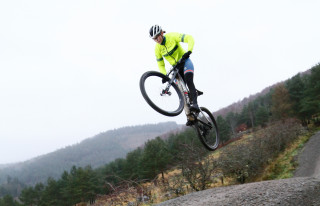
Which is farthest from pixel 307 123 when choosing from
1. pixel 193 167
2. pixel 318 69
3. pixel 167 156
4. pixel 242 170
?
Result: pixel 193 167

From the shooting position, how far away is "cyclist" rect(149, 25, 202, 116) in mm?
6289

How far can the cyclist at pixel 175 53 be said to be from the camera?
248 inches

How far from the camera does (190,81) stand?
6594mm

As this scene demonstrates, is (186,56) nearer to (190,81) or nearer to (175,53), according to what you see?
(175,53)

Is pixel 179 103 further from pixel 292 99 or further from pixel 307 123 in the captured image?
pixel 307 123

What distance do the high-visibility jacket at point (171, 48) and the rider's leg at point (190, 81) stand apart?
0.35 m

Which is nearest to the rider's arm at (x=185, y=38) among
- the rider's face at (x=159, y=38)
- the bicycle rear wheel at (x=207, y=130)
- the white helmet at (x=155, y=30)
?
the rider's face at (x=159, y=38)

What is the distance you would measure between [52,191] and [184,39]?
5044cm

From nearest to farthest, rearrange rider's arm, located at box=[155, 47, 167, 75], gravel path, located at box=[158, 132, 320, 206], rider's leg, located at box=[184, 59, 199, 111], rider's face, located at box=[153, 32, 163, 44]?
rider's face, located at box=[153, 32, 163, 44] → rider's leg, located at box=[184, 59, 199, 111] → rider's arm, located at box=[155, 47, 167, 75] → gravel path, located at box=[158, 132, 320, 206]

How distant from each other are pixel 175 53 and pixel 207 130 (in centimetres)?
292

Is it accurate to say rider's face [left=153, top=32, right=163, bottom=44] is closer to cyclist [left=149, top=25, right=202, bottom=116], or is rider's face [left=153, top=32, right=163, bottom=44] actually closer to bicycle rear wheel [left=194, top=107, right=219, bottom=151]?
cyclist [left=149, top=25, right=202, bottom=116]

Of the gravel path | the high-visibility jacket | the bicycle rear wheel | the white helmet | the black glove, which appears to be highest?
the white helmet

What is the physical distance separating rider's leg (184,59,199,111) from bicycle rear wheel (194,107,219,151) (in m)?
0.57

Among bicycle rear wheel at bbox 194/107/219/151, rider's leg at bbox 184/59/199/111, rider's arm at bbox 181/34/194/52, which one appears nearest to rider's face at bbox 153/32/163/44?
rider's arm at bbox 181/34/194/52
